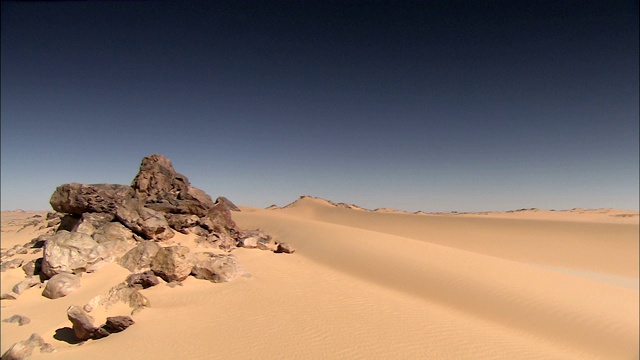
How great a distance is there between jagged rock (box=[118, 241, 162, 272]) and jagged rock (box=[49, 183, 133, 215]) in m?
2.66

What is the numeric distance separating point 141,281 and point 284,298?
12.5ft

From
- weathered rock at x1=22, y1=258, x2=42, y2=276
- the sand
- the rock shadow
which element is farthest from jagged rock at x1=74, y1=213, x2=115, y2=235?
the rock shadow

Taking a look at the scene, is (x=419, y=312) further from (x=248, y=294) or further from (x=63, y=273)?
(x=63, y=273)

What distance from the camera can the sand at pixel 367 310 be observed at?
545cm

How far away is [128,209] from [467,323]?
449 inches

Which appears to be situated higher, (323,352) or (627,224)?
(627,224)

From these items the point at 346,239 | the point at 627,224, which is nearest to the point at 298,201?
the point at 346,239

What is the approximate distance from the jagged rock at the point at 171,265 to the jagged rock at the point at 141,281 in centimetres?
35

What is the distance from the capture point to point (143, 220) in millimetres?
10156

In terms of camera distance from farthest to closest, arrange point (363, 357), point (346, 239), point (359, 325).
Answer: point (346, 239), point (359, 325), point (363, 357)

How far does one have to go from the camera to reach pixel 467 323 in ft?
24.2

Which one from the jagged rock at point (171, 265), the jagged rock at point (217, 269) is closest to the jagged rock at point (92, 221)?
the jagged rock at point (171, 265)

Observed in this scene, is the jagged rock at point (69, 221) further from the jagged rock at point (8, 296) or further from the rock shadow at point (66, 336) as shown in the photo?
the rock shadow at point (66, 336)

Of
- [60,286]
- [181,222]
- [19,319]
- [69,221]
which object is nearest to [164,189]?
[181,222]
